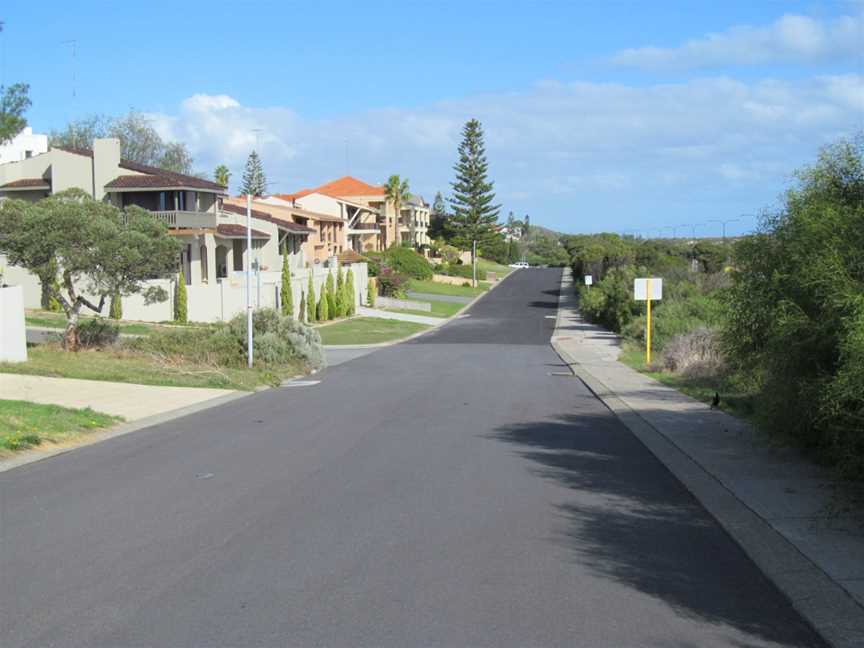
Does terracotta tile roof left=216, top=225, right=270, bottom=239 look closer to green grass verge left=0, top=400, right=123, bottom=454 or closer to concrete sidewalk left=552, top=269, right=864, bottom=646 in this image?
green grass verge left=0, top=400, right=123, bottom=454

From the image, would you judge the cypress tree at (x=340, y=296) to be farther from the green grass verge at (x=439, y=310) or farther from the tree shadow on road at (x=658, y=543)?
the tree shadow on road at (x=658, y=543)

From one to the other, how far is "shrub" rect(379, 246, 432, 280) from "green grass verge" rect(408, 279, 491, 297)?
885mm

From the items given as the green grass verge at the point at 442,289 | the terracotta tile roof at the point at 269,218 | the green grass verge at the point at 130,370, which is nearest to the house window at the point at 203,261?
the terracotta tile roof at the point at 269,218

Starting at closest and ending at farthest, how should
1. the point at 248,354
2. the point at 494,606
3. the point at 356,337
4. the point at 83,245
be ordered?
1. the point at 494,606
2. the point at 83,245
3. the point at 248,354
4. the point at 356,337

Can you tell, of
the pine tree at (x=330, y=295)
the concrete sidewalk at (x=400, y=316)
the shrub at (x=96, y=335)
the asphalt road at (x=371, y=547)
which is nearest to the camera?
the asphalt road at (x=371, y=547)

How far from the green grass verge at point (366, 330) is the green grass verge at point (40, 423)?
3074 centimetres

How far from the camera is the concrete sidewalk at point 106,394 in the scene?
1853 centimetres

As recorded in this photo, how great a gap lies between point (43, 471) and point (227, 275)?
48853 millimetres

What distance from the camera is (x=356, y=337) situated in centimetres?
5162

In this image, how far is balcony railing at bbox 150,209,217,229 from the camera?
51750 millimetres

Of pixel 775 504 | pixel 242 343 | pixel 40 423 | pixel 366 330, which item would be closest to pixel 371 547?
pixel 775 504

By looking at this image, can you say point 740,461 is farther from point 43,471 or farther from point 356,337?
point 356,337

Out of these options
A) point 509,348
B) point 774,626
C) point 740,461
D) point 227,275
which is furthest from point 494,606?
point 227,275

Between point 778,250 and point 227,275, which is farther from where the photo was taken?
point 227,275
